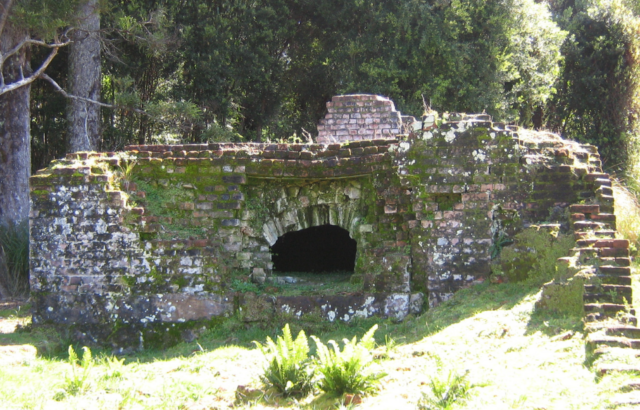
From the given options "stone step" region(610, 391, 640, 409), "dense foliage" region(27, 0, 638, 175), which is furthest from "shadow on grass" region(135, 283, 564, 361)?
"dense foliage" region(27, 0, 638, 175)

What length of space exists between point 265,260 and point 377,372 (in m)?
3.24

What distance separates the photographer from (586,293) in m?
5.34

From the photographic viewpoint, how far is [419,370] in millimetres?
4938

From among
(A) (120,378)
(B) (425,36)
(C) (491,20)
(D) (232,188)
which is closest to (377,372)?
(A) (120,378)

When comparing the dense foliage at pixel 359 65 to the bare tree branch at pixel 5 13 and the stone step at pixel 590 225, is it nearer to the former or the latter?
the bare tree branch at pixel 5 13

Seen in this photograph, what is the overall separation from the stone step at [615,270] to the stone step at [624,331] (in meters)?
0.71

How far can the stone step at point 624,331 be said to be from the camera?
4812 millimetres

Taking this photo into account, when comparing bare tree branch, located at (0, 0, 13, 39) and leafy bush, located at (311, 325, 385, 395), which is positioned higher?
bare tree branch, located at (0, 0, 13, 39)

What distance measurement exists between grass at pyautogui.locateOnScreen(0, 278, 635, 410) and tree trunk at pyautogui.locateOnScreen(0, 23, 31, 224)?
5264 millimetres

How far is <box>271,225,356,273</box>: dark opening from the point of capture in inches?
408

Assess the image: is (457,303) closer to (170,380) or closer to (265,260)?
(265,260)

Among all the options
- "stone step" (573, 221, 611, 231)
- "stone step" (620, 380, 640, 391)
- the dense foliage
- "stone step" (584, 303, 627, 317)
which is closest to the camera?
"stone step" (620, 380, 640, 391)

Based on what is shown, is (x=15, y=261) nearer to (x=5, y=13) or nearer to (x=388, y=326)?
(x=5, y=13)

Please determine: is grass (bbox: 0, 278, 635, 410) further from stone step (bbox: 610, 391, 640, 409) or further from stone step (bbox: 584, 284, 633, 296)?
stone step (bbox: 584, 284, 633, 296)
